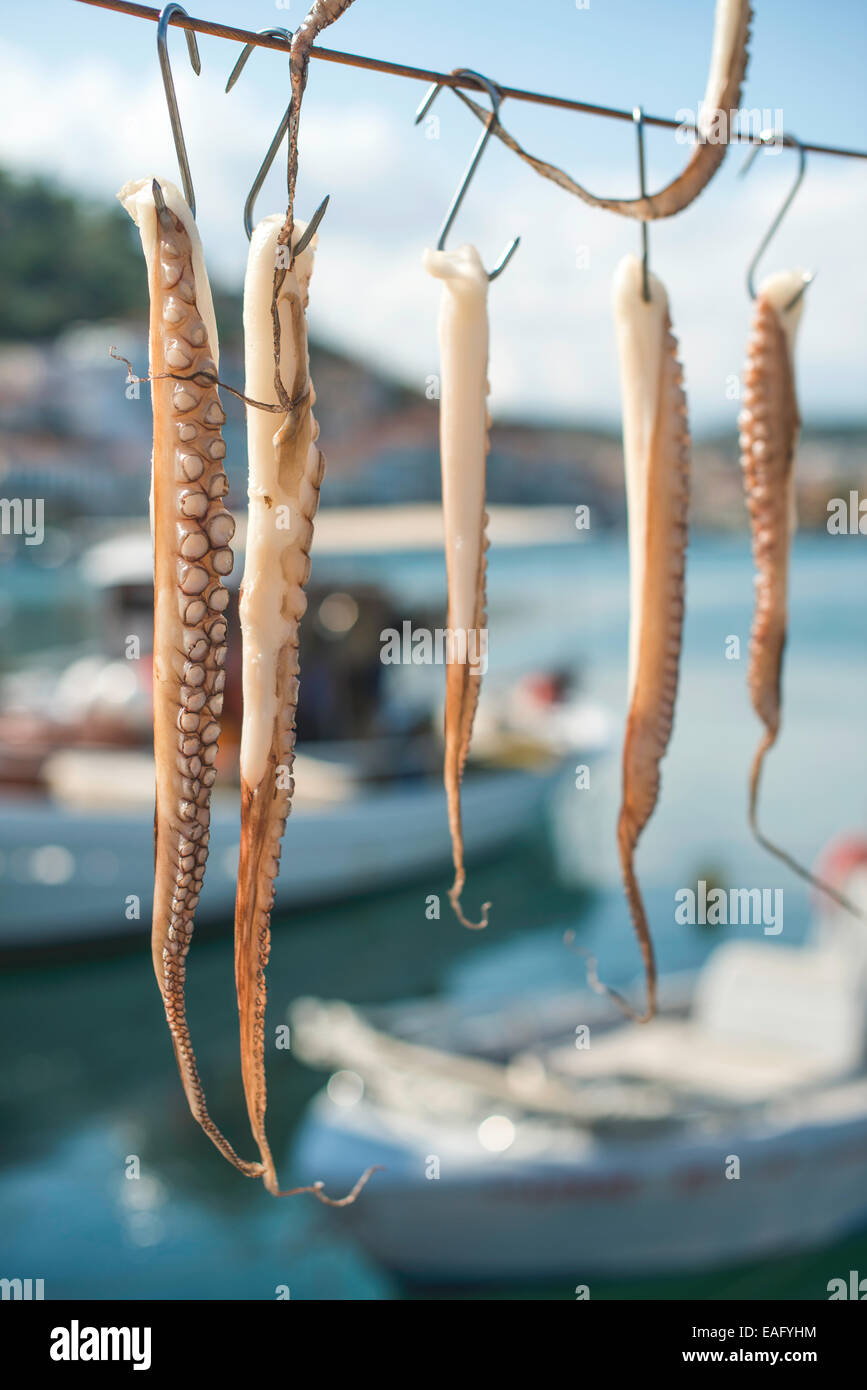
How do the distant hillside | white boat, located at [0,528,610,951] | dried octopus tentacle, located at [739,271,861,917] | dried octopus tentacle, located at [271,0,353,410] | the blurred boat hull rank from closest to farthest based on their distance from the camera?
dried octopus tentacle, located at [271,0,353,410], dried octopus tentacle, located at [739,271,861,917], the blurred boat hull, white boat, located at [0,528,610,951], the distant hillside

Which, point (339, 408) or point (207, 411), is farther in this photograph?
point (339, 408)

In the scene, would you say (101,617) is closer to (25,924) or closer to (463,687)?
(25,924)

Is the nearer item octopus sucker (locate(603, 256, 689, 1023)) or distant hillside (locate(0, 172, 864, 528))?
octopus sucker (locate(603, 256, 689, 1023))

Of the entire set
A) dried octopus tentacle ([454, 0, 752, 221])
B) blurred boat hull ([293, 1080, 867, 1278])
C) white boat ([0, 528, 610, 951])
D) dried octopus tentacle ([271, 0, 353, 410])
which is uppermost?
white boat ([0, 528, 610, 951])

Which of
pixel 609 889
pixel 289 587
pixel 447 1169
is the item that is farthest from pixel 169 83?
pixel 609 889

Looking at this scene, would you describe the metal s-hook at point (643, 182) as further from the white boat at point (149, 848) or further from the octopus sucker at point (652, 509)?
the white boat at point (149, 848)

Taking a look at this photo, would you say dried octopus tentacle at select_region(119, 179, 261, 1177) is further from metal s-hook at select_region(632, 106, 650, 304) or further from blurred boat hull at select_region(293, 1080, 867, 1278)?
blurred boat hull at select_region(293, 1080, 867, 1278)

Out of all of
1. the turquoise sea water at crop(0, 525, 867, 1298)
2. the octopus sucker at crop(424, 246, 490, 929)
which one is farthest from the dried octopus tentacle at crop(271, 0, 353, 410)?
the turquoise sea water at crop(0, 525, 867, 1298)

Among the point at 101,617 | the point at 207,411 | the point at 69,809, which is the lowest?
the point at 207,411
